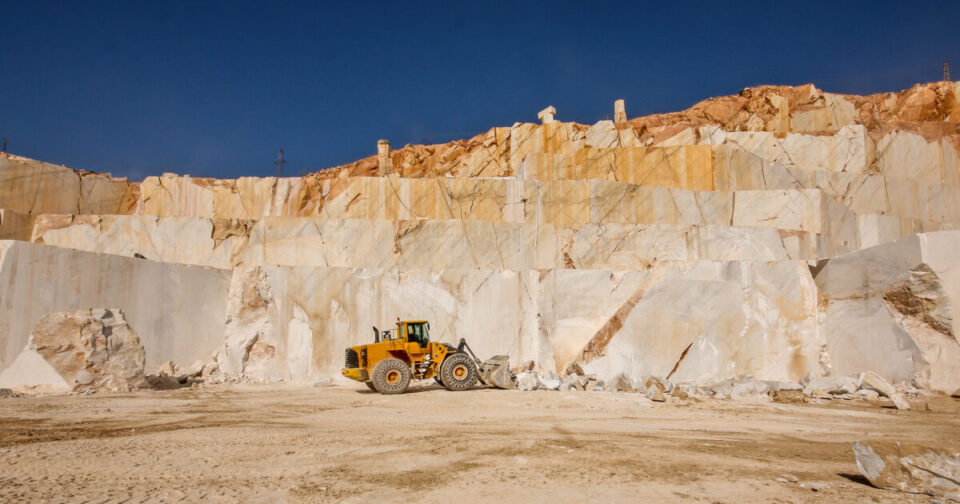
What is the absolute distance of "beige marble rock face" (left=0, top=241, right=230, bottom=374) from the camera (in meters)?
13.6

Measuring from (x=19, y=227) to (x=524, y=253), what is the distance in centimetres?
1510

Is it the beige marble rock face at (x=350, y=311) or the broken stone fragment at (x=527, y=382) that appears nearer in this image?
the broken stone fragment at (x=527, y=382)

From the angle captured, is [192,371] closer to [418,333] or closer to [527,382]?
[418,333]

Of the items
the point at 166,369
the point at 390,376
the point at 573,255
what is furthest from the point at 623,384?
the point at 166,369

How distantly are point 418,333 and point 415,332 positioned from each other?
0.28ft

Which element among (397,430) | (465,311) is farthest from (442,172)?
(397,430)

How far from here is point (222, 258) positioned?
20.3 metres

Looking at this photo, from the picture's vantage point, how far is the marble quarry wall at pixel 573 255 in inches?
566

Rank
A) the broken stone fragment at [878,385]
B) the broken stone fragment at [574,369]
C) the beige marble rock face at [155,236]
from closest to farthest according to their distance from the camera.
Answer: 1. the broken stone fragment at [878,385]
2. the broken stone fragment at [574,369]
3. the beige marble rock face at [155,236]

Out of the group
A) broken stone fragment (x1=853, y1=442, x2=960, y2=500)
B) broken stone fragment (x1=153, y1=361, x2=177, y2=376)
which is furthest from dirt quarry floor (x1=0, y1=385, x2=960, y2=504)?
broken stone fragment (x1=153, y1=361, x2=177, y2=376)

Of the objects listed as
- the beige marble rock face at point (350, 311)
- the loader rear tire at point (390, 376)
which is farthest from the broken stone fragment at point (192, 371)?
the loader rear tire at point (390, 376)

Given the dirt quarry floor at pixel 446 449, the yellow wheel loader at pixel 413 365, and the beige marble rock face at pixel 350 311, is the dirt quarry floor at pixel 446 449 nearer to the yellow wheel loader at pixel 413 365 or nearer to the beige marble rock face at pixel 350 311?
the yellow wheel loader at pixel 413 365

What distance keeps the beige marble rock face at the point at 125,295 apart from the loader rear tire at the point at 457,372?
6.99 meters

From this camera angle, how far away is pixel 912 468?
201 inches
